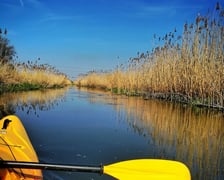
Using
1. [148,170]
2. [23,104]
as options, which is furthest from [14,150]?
[23,104]

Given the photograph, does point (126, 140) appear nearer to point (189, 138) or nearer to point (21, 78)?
point (189, 138)

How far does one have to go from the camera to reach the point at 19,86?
1769cm

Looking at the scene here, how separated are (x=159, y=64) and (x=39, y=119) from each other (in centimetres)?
895

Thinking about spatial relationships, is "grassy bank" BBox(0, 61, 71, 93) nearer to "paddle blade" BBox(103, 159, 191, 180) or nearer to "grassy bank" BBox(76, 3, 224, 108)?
"grassy bank" BBox(76, 3, 224, 108)

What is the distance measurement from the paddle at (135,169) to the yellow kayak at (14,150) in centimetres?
8

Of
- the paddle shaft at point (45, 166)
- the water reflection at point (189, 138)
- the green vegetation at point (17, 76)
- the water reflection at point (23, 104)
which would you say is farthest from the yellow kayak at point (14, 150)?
the green vegetation at point (17, 76)

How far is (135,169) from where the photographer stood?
2.28 metres

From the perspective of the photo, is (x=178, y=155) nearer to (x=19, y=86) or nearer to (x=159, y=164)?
(x=159, y=164)

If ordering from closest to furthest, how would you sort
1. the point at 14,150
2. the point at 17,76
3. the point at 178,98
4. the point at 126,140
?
1. the point at 14,150
2. the point at 126,140
3. the point at 178,98
4. the point at 17,76

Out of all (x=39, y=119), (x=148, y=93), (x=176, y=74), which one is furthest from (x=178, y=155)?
(x=148, y=93)

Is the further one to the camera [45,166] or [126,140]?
[126,140]

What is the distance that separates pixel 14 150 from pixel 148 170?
1.16 meters

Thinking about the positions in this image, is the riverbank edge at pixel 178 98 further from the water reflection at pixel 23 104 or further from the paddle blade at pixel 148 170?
the paddle blade at pixel 148 170

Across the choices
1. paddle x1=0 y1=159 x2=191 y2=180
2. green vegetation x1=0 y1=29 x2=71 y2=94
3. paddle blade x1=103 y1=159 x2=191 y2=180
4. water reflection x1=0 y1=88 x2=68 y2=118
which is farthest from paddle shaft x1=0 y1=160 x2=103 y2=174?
green vegetation x1=0 y1=29 x2=71 y2=94
